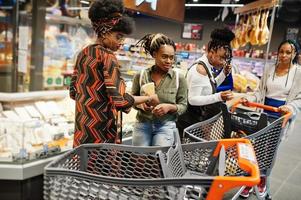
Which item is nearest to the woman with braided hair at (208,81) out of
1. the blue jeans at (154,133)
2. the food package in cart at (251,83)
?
the blue jeans at (154,133)

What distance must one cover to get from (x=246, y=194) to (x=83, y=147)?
90.1 inches

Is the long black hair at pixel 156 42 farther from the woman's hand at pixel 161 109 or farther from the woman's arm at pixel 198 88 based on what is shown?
the woman's hand at pixel 161 109

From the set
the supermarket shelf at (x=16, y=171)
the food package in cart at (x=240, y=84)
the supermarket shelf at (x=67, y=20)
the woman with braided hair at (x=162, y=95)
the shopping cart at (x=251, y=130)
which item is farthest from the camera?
the food package in cart at (x=240, y=84)

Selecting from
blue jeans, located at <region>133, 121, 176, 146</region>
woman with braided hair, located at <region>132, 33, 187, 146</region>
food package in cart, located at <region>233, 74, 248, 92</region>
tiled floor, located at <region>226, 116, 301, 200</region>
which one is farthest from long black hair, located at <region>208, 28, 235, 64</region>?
food package in cart, located at <region>233, 74, 248, 92</region>

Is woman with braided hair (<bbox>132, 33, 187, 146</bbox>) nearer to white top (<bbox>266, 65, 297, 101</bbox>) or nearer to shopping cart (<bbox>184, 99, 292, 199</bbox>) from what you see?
shopping cart (<bbox>184, 99, 292, 199</bbox>)

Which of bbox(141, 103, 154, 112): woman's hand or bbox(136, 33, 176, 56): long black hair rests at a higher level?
bbox(136, 33, 176, 56): long black hair

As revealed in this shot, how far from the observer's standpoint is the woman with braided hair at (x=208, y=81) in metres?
2.30

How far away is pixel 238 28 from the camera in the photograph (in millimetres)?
5586

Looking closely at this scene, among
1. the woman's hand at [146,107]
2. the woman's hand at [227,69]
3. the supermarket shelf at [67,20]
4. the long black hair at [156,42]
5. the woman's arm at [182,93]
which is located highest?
the supermarket shelf at [67,20]

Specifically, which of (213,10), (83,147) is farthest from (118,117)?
(213,10)

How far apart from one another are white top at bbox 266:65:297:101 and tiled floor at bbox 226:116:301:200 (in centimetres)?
109

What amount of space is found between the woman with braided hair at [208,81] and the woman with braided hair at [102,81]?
0.84m

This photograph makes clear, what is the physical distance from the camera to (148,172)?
4.00 feet

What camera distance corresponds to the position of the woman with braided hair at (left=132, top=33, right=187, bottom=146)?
2.13m
